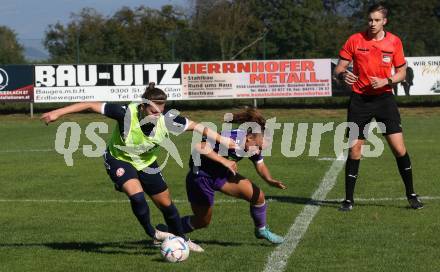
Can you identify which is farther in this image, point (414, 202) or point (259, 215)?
point (414, 202)

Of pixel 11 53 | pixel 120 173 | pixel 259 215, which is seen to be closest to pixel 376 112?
pixel 259 215

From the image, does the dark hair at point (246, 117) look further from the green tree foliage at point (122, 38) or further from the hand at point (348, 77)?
the green tree foliage at point (122, 38)

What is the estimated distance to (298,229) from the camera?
8625 millimetres

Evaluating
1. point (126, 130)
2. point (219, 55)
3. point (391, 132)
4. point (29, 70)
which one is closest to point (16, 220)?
point (126, 130)

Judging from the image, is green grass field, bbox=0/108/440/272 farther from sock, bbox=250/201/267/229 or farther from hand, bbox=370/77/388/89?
hand, bbox=370/77/388/89

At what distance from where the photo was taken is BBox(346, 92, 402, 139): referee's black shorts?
986 cm

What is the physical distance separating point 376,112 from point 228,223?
2.36 metres

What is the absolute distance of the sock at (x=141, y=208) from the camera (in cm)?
750

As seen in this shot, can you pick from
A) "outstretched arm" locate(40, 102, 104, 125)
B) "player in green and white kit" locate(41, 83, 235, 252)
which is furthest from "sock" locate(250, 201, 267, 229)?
"outstretched arm" locate(40, 102, 104, 125)

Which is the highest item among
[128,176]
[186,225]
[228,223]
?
[128,176]

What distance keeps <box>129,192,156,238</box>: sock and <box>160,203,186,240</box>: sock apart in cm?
18

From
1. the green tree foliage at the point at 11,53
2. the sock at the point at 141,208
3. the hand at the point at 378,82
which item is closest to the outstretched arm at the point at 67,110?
the sock at the point at 141,208

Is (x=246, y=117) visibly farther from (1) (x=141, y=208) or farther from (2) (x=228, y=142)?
(1) (x=141, y=208)

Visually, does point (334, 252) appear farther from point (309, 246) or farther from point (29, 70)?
point (29, 70)
